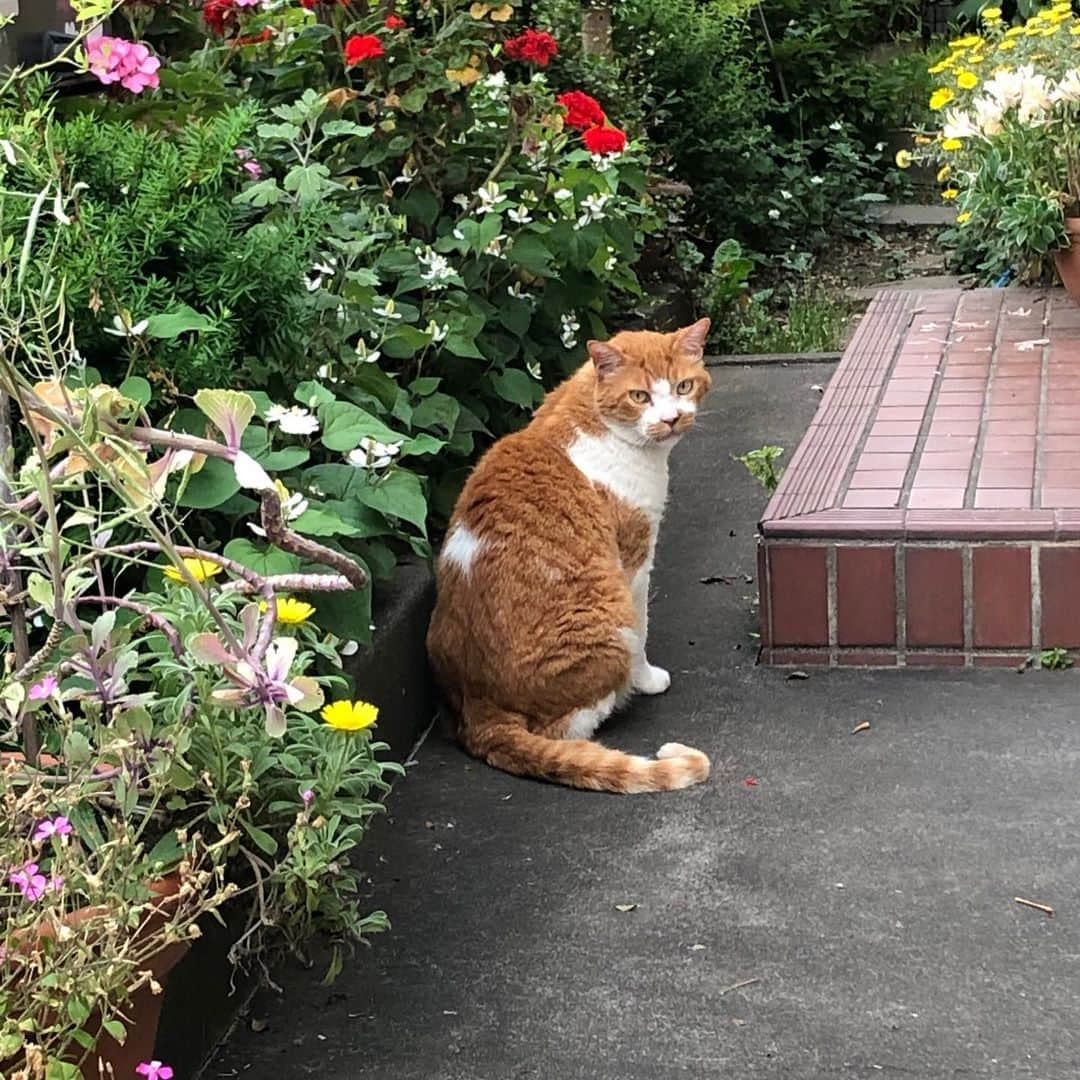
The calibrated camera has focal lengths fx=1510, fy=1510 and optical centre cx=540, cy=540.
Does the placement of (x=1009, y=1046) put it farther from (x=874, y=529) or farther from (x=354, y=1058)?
(x=874, y=529)

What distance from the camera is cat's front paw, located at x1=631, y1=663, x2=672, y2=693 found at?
3.40m

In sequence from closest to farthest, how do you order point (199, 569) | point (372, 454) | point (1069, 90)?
point (199, 569), point (372, 454), point (1069, 90)

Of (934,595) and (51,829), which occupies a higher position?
(51,829)

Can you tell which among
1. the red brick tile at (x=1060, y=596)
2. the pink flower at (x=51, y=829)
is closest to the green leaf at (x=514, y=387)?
the red brick tile at (x=1060, y=596)

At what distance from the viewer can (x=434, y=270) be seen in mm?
3918

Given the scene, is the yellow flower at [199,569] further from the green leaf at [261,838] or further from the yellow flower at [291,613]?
the green leaf at [261,838]

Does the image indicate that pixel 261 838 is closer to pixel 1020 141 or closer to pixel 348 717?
pixel 348 717

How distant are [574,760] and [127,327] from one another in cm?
119

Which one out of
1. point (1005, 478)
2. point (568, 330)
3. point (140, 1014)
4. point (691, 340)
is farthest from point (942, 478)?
point (140, 1014)

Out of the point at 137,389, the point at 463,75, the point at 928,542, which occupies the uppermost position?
the point at 463,75

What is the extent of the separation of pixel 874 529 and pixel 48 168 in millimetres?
1923

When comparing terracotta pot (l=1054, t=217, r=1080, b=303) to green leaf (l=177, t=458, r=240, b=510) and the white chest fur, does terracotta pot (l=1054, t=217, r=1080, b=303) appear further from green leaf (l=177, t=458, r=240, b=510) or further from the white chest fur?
green leaf (l=177, t=458, r=240, b=510)

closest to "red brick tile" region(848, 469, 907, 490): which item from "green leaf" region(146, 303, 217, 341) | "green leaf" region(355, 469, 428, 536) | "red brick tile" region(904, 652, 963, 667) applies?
"red brick tile" region(904, 652, 963, 667)

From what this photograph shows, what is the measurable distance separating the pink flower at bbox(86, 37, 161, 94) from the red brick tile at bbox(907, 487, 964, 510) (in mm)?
1951
